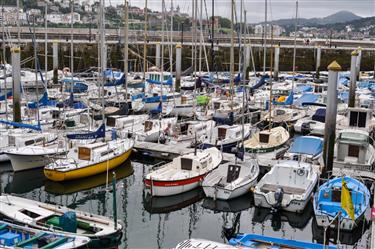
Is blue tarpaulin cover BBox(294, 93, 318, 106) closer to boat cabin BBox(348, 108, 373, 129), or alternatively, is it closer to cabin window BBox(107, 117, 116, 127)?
boat cabin BBox(348, 108, 373, 129)

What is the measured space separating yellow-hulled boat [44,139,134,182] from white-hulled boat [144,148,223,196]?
309cm

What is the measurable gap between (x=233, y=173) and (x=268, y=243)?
6347 millimetres

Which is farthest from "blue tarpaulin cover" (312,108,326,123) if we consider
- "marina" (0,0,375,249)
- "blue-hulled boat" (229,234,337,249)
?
"blue-hulled boat" (229,234,337,249)

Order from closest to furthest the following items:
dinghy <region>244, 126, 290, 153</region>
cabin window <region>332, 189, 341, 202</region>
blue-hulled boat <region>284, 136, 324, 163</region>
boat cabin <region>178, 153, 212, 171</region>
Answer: cabin window <region>332, 189, 341, 202</region>, boat cabin <region>178, 153, 212, 171</region>, blue-hulled boat <region>284, 136, 324, 163</region>, dinghy <region>244, 126, 290, 153</region>

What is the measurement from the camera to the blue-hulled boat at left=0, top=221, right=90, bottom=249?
49.1 feet

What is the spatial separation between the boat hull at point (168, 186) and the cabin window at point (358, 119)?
1119cm

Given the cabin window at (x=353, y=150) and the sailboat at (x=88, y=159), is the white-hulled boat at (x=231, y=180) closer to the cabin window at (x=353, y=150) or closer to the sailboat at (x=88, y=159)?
the cabin window at (x=353, y=150)

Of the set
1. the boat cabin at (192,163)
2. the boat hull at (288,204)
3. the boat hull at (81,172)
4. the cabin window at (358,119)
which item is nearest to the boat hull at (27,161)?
the boat hull at (81,172)

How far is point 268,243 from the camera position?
618 inches

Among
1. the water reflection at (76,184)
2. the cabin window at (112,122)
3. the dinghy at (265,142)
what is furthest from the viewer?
the cabin window at (112,122)

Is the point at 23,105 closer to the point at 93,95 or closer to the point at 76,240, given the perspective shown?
the point at 93,95

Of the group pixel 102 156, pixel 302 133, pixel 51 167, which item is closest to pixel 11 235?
pixel 51 167

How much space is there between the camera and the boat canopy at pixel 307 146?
976 inches

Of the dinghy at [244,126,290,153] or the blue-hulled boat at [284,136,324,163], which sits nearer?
the blue-hulled boat at [284,136,324,163]
